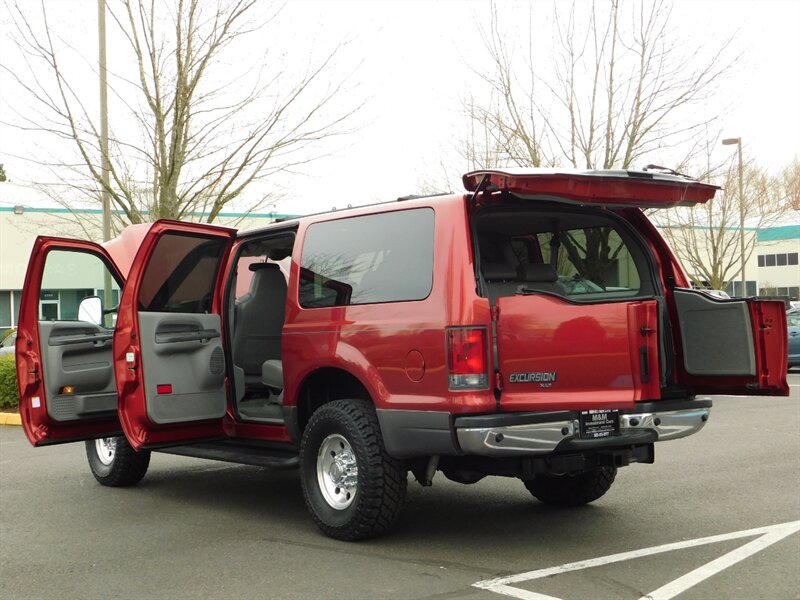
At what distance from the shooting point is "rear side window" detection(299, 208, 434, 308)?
19.6 ft

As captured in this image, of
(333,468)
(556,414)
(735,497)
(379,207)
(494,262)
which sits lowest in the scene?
(735,497)

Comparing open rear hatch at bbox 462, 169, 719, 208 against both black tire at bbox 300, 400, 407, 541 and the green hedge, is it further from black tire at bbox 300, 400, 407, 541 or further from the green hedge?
the green hedge

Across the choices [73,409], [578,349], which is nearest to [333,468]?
[578,349]

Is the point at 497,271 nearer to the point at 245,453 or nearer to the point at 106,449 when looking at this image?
the point at 245,453

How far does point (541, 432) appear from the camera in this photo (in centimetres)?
543

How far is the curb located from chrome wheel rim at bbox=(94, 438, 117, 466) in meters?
5.95

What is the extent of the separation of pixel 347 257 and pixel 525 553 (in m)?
2.23

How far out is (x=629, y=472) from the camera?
8.68m

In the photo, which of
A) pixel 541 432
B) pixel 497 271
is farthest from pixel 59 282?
pixel 541 432

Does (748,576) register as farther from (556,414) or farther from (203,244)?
(203,244)

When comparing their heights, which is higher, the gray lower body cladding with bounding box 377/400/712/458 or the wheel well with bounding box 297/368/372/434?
the wheel well with bounding box 297/368/372/434

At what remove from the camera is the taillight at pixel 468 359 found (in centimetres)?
553

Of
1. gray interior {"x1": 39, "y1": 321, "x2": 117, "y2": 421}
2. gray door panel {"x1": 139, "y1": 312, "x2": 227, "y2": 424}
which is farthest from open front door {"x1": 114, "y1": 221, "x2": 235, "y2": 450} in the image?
gray interior {"x1": 39, "y1": 321, "x2": 117, "y2": 421}

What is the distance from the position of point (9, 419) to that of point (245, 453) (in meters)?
8.24
